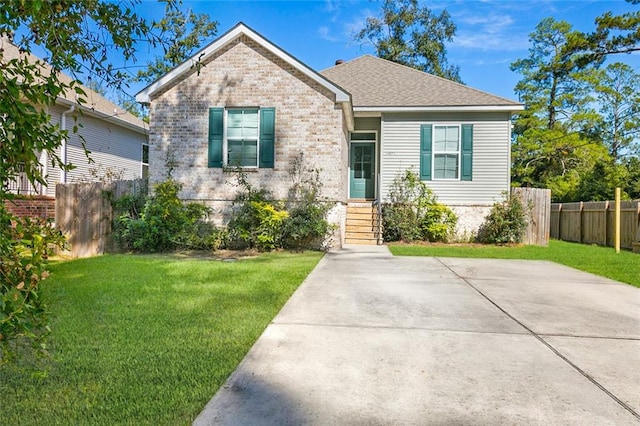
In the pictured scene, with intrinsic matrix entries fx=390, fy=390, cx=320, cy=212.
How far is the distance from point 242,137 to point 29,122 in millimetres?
8930

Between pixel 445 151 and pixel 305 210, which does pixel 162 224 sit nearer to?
pixel 305 210

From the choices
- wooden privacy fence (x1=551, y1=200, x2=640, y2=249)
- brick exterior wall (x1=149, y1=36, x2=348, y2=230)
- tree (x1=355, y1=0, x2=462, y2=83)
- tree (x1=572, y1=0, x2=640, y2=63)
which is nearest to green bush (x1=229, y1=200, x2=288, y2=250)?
brick exterior wall (x1=149, y1=36, x2=348, y2=230)

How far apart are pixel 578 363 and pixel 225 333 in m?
2.85

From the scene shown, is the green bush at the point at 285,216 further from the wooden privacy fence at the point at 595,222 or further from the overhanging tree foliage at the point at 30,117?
the wooden privacy fence at the point at 595,222

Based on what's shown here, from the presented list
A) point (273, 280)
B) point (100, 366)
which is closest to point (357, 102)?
point (273, 280)

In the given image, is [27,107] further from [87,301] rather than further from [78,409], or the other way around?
[87,301]

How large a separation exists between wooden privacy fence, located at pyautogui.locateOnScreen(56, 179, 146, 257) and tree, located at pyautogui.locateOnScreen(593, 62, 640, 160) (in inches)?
1221

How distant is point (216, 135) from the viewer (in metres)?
10.2

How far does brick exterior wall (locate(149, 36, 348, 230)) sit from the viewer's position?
1002 centimetres

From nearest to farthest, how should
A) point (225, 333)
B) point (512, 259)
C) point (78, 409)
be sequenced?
1. point (78, 409)
2. point (225, 333)
3. point (512, 259)

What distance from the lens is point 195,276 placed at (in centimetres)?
607

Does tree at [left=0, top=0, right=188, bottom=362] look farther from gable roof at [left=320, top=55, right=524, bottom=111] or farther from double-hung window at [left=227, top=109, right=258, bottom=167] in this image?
gable roof at [left=320, top=55, right=524, bottom=111]

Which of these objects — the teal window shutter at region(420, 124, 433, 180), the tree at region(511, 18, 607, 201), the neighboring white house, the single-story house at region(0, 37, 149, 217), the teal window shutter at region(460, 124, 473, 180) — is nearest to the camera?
the teal window shutter at region(460, 124, 473, 180)

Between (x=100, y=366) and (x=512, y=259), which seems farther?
(x=512, y=259)
